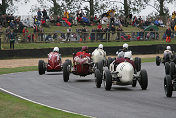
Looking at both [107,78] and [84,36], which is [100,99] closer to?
[107,78]

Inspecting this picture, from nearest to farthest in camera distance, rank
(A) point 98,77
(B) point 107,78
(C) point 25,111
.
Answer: (C) point 25,111
(B) point 107,78
(A) point 98,77

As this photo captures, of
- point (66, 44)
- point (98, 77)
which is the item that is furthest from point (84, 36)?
point (98, 77)

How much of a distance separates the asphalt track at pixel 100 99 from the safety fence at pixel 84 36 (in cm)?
1694

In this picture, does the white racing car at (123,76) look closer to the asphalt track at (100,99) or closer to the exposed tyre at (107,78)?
the exposed tyre at (107,78)

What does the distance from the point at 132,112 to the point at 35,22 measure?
29012 millimetres

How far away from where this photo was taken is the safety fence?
35.1 meters

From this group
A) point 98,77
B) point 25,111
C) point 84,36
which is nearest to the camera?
point 25,111

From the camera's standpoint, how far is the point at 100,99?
12.7m

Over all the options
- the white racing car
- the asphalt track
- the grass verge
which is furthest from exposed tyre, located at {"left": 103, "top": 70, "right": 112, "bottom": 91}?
the grass verge

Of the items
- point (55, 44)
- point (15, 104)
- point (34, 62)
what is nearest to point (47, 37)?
point (55, 44)

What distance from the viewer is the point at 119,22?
4338 cm

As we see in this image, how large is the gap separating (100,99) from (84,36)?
25.0 m

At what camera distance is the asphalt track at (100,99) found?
10141 mm

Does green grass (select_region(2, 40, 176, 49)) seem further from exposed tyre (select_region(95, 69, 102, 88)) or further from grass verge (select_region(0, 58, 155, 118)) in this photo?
grass verge (select_region(0, 58, 155, 118))
